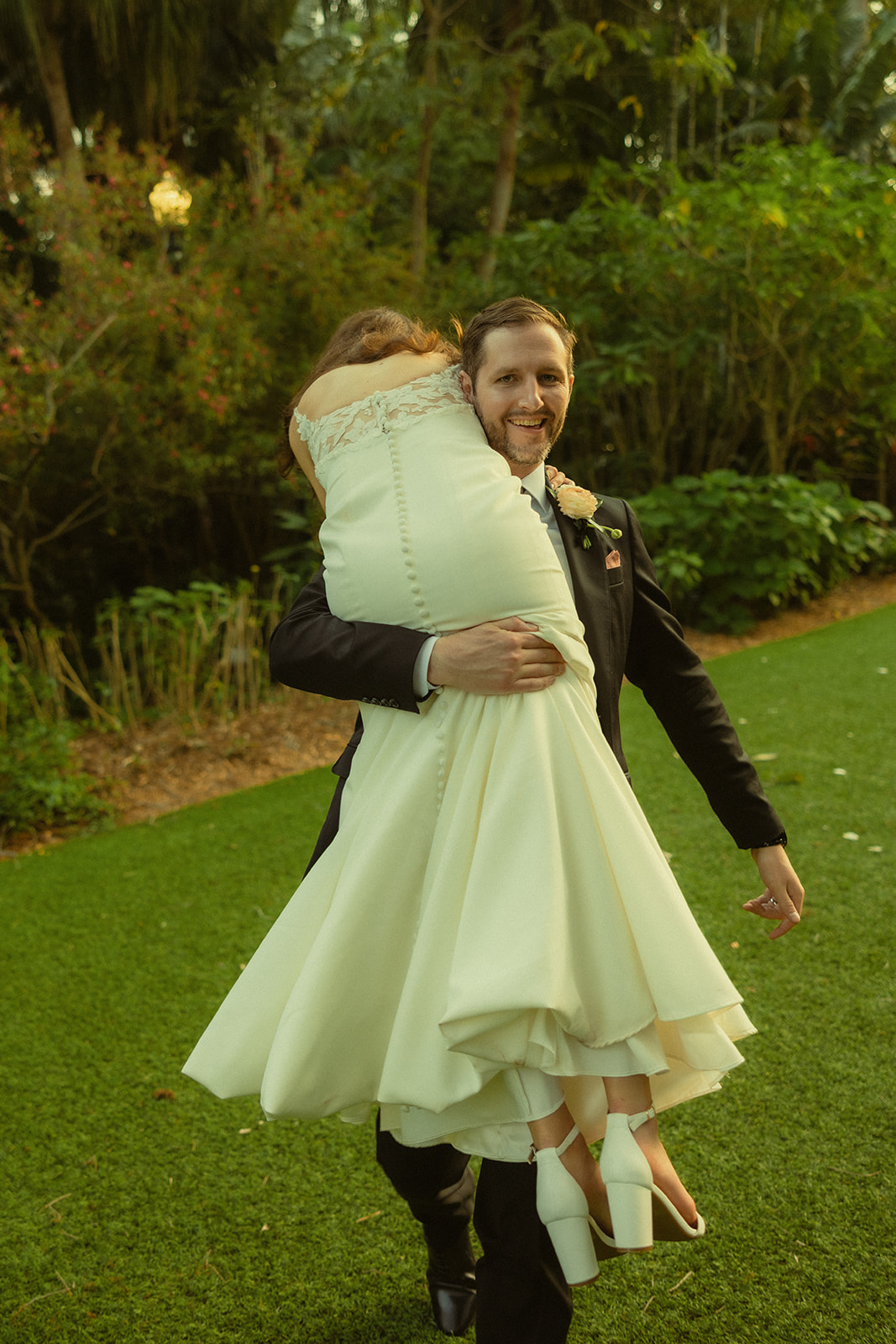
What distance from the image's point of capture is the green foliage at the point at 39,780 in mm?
4758

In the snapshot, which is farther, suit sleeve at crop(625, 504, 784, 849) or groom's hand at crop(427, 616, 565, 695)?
suit sleeve at crop(625, 504, 784, 849)

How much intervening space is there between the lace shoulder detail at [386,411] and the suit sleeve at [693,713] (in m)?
0.43

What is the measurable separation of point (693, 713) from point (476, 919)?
2.13 feet

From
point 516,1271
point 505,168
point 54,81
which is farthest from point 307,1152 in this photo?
point 54,81

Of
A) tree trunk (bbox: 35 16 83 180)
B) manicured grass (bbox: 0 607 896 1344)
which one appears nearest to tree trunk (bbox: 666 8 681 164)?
tree trunk (bbox: 35 16 83 180)

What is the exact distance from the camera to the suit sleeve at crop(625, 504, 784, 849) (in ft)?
5.57

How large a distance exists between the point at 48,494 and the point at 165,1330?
7283 mm

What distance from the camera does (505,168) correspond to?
10.1 meters

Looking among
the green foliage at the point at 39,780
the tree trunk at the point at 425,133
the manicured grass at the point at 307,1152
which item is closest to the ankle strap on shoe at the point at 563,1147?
the manicured grass at the point at 307,1152

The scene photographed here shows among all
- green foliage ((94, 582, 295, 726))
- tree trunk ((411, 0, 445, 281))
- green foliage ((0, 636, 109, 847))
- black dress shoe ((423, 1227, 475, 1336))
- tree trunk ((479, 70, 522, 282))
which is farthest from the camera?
tree trunk ((479, 70, 522, 282))

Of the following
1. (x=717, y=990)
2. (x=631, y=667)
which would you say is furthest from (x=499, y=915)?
(x=631, y=667)

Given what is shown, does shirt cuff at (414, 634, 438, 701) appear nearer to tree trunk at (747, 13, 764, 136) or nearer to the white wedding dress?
the white wedding dress

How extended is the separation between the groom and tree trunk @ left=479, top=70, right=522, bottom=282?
28.5ft

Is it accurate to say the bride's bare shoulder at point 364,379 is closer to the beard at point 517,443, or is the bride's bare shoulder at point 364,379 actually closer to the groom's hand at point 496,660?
the beard at point 517,443
